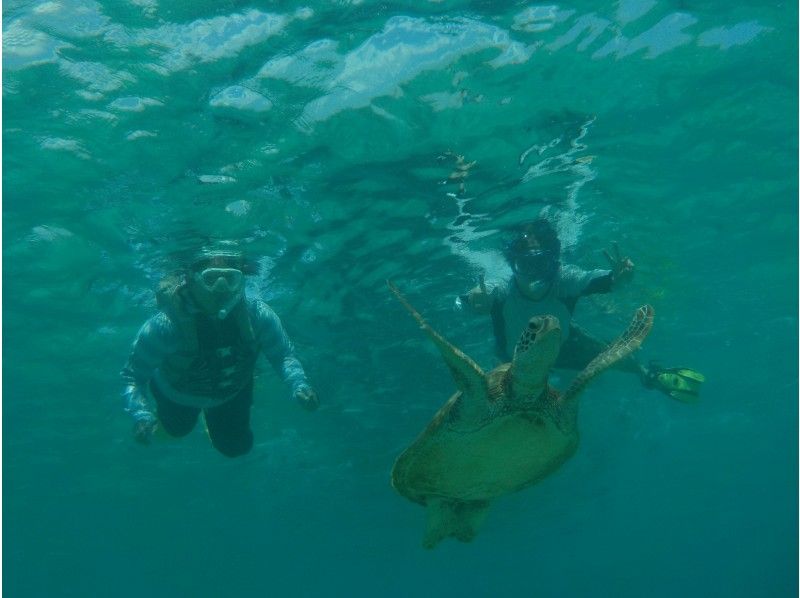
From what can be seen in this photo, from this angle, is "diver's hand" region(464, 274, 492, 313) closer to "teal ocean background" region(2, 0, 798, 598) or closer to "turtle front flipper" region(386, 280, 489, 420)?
"teal ocean background" region(2, 0, 798, 598)

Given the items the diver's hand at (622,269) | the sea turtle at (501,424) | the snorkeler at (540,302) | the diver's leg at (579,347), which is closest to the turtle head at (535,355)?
the sea turtle at (501,424)

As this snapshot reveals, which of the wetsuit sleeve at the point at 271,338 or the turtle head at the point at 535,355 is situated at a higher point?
the turtle head at the point at 535,355

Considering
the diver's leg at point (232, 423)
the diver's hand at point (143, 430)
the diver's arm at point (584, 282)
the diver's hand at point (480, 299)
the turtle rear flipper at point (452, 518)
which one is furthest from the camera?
the diver's hand at point (480, 299)

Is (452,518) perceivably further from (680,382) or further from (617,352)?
(680,382)

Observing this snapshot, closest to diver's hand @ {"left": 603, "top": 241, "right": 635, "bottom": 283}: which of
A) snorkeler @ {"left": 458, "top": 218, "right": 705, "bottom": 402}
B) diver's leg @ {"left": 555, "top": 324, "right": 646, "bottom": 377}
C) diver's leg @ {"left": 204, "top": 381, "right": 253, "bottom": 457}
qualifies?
snorkeler @ {"left": 458, "top": 218, "right": 705, "bottom": 402}

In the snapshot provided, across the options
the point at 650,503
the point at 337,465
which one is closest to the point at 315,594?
the point at 650,503

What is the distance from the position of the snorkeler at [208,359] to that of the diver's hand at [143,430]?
0.02 m

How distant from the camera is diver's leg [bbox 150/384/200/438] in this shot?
29.3ft

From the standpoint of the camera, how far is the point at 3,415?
20.8 meters

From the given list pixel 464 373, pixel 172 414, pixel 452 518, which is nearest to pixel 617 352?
pixel 464 373

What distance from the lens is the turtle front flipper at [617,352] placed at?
4.44 m

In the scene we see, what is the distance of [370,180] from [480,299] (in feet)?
10.5

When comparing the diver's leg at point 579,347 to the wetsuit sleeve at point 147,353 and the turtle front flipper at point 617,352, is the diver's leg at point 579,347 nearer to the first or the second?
the turtle front flipper at point 617,352

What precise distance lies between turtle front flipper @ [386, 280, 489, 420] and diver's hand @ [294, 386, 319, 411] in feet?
9.30
